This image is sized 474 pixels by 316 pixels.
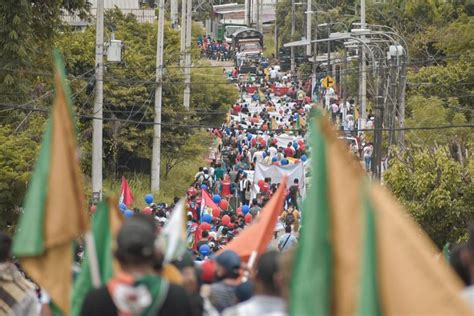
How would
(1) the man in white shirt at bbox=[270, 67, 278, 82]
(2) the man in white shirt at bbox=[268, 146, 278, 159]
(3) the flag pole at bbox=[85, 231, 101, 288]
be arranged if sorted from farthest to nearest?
(1) the man in white shirt at bbox=[270, 67, 278, 82], (2) the man in white shirt at bbox=[268, 146, 278, 159], (3) the flag pole at bbox=[85, 231, 101, 288]

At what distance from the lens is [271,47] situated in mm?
123562

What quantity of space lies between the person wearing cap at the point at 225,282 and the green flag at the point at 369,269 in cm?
258

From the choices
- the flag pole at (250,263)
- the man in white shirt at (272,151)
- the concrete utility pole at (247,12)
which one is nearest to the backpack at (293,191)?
the man in white shirt at (272,151)

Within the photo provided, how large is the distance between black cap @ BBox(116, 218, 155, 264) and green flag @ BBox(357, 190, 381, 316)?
1.19m

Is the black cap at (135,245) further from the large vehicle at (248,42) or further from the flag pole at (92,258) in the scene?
the large vehicle at (248,42)

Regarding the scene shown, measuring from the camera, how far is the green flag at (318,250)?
6.73 metres

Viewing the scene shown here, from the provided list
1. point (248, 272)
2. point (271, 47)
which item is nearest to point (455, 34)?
point (248, 272)

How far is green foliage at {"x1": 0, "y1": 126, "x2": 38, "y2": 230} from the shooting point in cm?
2327

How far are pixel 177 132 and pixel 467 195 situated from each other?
67.6ft

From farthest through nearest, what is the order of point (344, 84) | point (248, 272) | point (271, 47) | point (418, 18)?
point (271, 47) → point (418, 18) → point (344, 84) → point (248, 272)

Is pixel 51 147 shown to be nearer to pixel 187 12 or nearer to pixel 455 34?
pixel 187 12

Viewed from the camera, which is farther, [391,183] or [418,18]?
[418,18]

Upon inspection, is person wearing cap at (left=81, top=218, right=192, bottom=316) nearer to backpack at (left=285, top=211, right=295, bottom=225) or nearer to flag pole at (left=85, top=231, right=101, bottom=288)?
flag pole at (left=85, top=231, right=101, bottom=288)

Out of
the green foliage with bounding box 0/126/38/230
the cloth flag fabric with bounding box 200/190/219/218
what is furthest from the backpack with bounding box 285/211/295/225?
the green foliage with bounding box 0/126/38/230
